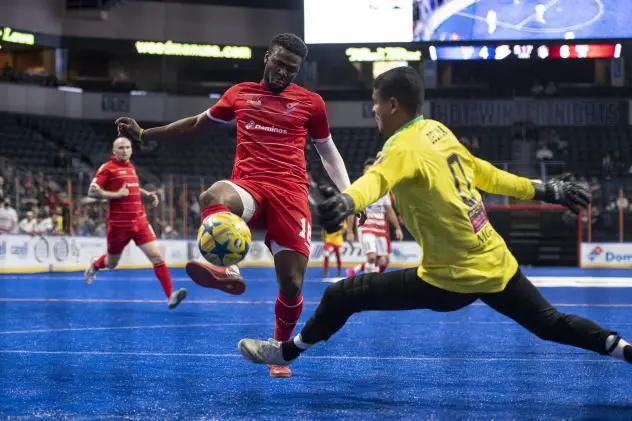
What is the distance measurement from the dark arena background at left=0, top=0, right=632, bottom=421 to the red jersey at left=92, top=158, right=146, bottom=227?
125 centimetres

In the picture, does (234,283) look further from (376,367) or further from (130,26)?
(130,26)

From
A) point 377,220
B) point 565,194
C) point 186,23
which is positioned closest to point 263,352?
point 565,194

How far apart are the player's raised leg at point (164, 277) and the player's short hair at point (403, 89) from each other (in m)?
6.92

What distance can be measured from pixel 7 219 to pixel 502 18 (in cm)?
1512

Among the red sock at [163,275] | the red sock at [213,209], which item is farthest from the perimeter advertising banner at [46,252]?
the red sock at [213,209]

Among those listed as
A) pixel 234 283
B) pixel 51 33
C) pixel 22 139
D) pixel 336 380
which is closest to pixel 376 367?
pixel 336 380

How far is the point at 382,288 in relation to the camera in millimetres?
5180

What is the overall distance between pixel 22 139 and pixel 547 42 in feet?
64.8

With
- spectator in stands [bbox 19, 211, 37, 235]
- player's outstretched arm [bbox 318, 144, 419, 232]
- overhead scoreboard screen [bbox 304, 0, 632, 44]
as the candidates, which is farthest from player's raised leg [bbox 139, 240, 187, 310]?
overhead scoreboard screen [bbox 304, 0, 632, 44]

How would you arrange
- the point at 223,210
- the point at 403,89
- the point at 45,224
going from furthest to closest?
1. the point at 45,224
2. the point at 223,210
3. the point at 403,89

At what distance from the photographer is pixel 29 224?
23359 millimetres

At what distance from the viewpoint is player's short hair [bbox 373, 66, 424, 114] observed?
508 cm

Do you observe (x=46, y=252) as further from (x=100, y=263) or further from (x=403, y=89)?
(x=403, y=89)

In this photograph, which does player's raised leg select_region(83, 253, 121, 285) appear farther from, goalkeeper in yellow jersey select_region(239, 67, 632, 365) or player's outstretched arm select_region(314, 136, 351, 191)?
goalkeeper in yellow jersey select_region(239, 67, 632, 365)
